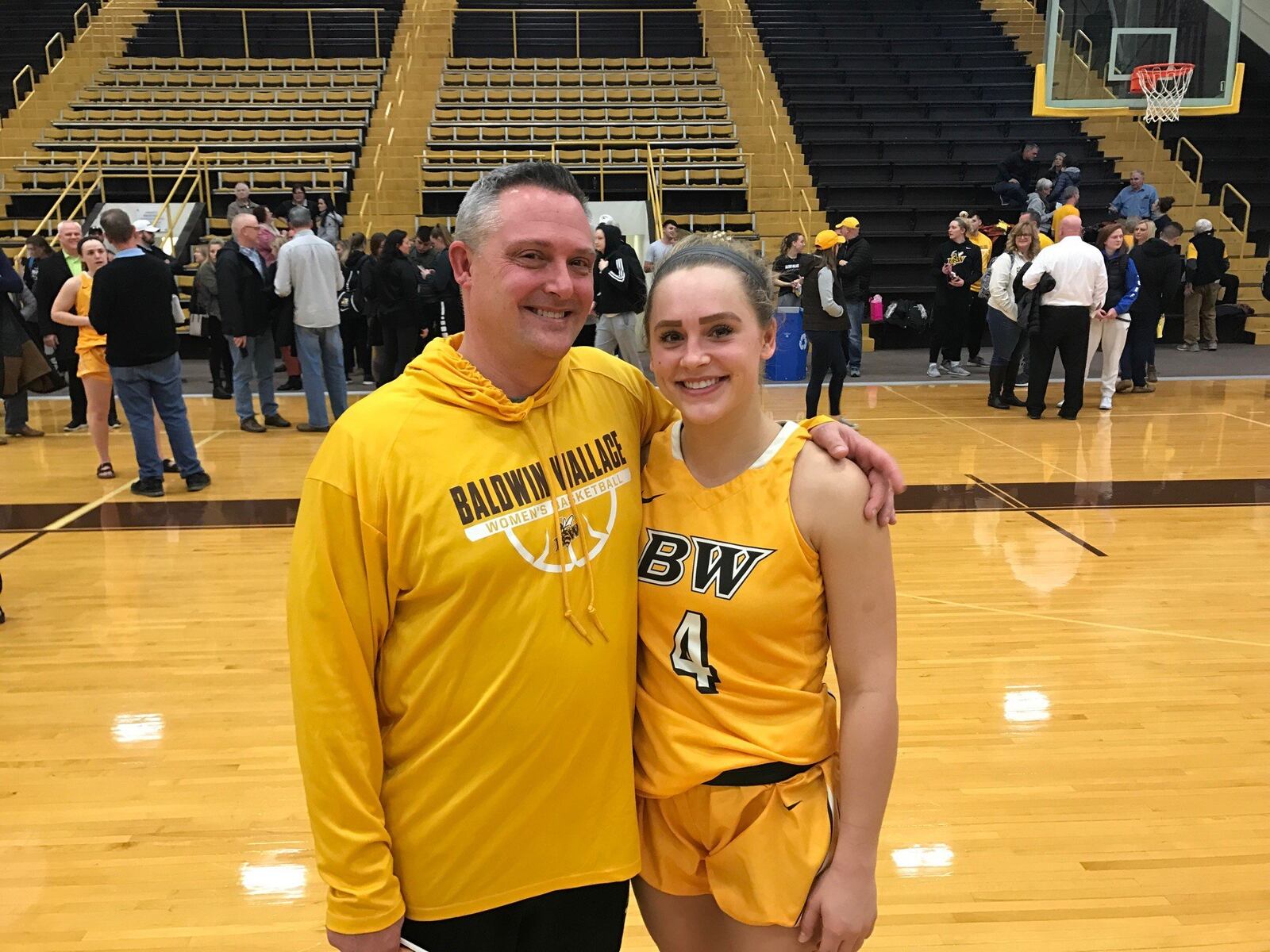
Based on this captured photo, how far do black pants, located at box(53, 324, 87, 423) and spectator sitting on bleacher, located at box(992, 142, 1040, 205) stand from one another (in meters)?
10.7

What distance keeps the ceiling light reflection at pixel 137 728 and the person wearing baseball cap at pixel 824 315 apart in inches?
213

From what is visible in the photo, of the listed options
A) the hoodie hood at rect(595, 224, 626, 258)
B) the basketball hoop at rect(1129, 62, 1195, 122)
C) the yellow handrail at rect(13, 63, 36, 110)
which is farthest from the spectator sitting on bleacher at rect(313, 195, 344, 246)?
the basketball hoop at rect(1129, 62, 1195, 122)

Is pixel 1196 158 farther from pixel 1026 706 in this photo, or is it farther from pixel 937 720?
pixel 937 720

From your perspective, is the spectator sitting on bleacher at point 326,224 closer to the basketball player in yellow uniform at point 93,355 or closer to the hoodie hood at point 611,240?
the hoodie hood at point 611,240

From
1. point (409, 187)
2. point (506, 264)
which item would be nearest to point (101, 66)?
point (409, 187)

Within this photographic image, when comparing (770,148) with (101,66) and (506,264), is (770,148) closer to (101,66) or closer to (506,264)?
(101,66)

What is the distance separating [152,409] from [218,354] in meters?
3.63

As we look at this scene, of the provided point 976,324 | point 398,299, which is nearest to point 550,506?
point 398,299

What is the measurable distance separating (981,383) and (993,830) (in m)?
7.96

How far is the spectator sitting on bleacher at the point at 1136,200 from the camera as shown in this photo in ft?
39.7

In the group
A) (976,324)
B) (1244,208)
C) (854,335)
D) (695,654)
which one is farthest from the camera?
(1244,208)

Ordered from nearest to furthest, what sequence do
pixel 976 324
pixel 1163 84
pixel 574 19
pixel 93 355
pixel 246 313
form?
pixel 93 355, pixel 246 313, pixel 976 324, pixel 1163 84, pixel 574 19

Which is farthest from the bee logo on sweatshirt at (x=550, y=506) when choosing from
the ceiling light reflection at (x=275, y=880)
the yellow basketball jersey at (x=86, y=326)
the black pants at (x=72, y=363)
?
the black pants at (x=72, y=363)

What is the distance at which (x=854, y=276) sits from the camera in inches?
363
